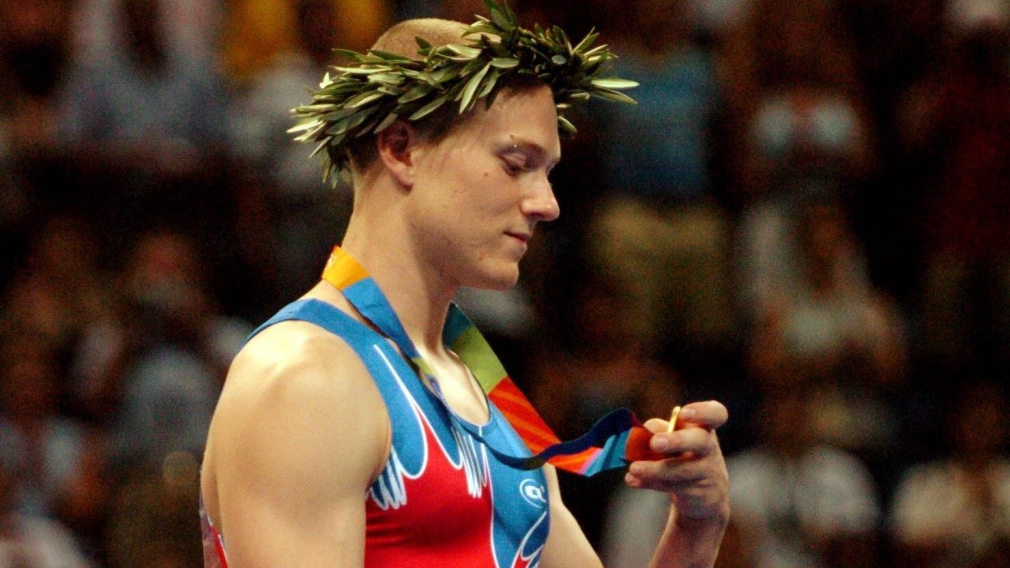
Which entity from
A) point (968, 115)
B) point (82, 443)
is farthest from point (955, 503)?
point (82, 443)

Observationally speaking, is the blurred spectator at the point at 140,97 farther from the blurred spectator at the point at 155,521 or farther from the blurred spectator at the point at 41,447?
the blurred spectator at the point at 155,521

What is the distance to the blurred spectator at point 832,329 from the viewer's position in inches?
265

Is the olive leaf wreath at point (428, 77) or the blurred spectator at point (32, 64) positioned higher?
the olive leaf wreath at point (428, 77)

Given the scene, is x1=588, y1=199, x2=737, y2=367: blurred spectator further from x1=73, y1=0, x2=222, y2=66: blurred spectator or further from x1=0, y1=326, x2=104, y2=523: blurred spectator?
x1=0, y1=326, x2=104, y2=523: blurred spectator

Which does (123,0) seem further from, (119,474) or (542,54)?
(542,54)

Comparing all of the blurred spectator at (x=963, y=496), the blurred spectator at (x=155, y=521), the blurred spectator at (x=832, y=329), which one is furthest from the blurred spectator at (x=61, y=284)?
the blurred spectator at (x=963, y=496)

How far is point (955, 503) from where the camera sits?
6449mm

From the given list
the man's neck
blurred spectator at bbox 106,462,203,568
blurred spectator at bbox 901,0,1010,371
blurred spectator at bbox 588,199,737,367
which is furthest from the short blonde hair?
blurred spectator at bbox 901,0,1010,371

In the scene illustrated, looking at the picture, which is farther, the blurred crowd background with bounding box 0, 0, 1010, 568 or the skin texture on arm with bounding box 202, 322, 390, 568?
the blurred crowd background with bounding box 0, 0, 1010, 568

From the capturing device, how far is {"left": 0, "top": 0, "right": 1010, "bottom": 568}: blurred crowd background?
6.20 metres

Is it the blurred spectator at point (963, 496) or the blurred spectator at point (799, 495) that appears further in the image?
the blurred spectator at point (963, 496)

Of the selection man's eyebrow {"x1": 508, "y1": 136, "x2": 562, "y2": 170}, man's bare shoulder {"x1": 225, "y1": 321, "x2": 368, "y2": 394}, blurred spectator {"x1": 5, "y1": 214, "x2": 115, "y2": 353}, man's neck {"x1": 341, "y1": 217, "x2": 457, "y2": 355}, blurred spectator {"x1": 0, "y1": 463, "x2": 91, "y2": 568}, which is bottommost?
blurred spectator {"x1": 0, "y1": 463, "x2": 91, "y2": 568}

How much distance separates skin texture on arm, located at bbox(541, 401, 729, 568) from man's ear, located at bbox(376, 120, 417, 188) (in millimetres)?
637

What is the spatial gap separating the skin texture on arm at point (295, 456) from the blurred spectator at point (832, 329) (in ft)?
14.4
